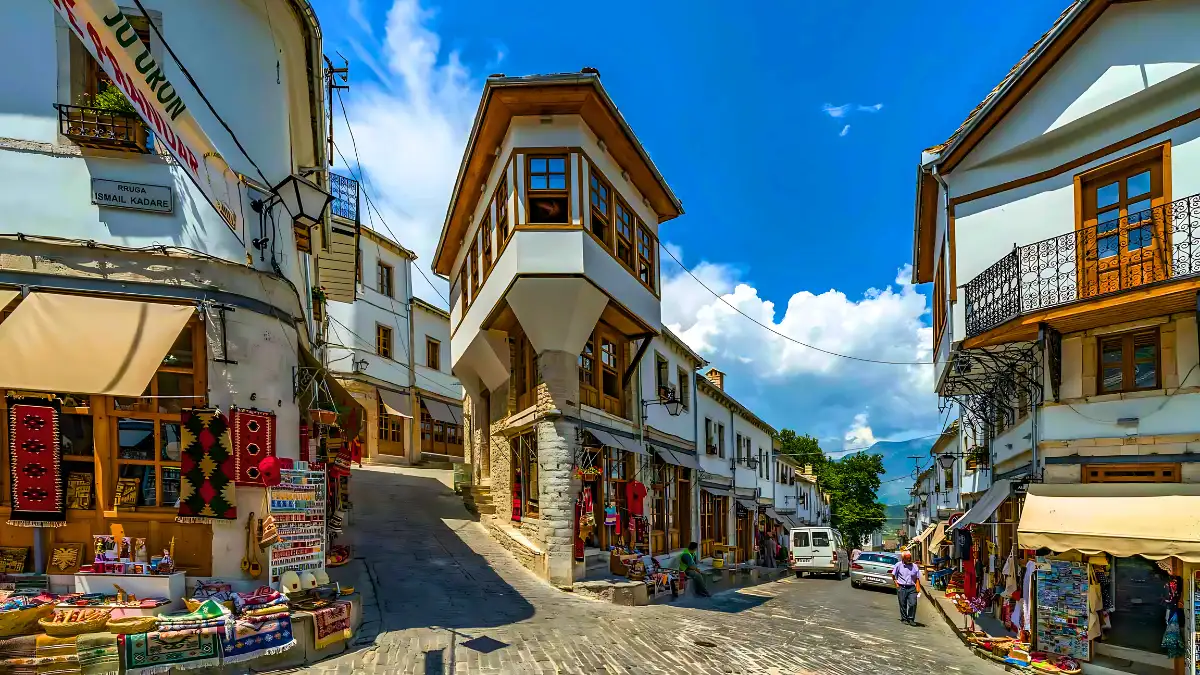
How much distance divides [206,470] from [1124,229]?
42.4 feet

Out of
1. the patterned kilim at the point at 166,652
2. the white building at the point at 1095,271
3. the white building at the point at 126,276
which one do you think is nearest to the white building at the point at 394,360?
the white building at the point at 126,276

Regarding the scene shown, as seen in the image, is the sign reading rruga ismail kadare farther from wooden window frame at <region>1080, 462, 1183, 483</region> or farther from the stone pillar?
wooden window frame at <region>1080, 462, 1183, 483</region>

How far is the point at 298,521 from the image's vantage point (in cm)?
845

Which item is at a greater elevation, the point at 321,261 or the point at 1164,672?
the point at 321,261

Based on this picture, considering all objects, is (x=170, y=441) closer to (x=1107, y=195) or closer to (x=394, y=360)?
(x=1107, y=195)

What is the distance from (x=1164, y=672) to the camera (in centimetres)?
906

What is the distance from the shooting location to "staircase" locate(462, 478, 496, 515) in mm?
18844

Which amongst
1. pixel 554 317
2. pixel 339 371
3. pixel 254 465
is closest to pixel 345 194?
pixel 554 317

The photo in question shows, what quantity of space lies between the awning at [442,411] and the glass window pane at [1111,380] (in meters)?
24.9

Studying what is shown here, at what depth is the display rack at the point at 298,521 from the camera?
26.6 ft

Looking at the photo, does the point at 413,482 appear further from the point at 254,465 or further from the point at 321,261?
the point at 254,465

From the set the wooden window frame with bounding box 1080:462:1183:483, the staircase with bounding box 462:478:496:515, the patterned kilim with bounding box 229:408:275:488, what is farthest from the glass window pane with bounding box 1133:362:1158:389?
the staircase with bounding box 462:478:496:515

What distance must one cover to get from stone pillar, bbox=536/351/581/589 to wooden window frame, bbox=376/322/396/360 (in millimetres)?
15547

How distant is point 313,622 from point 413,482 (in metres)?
15.8
